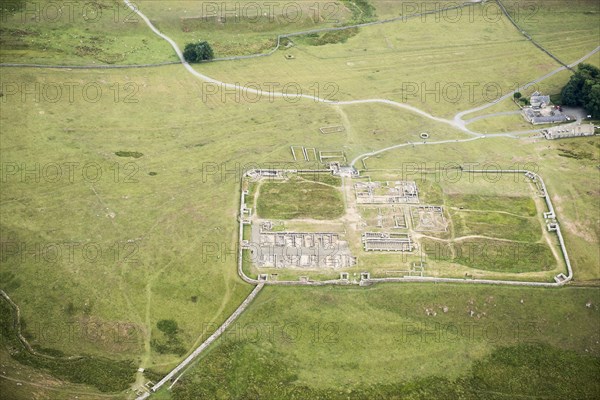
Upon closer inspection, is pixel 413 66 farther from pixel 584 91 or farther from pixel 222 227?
pixel 222 227

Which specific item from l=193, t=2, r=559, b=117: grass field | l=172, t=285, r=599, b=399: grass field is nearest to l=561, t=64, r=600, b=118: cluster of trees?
l=193, t=2, r=559, b=117: grass field

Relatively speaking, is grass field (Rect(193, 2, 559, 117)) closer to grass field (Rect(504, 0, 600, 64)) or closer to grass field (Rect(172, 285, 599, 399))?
grass field (Rect(504, 0, 600, 64))

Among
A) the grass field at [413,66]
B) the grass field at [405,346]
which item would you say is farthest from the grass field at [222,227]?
the grass field at [413,66]

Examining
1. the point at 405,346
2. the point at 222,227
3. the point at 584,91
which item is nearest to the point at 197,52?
the point at 222,227

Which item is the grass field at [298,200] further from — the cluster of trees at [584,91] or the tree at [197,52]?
the cluster of trees at [584,91]

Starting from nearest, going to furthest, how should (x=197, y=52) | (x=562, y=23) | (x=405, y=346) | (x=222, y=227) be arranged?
1. (x=405, y=346)
2. (x=222, y=227)
3. (x=197, y=52)
4. (x=562, y=23)

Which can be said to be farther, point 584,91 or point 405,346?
point 584,91
